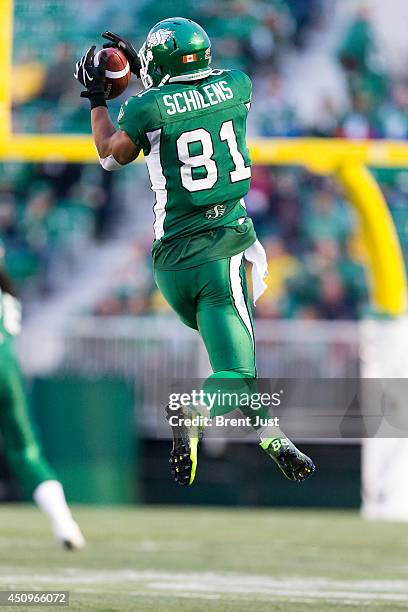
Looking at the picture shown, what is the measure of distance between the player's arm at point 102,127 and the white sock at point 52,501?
7.13 feet

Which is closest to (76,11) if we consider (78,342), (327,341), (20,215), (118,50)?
(20,215)

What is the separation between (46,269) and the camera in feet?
36.1

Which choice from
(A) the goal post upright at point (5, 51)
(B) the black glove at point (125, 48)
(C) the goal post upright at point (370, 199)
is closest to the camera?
(B) the black glove at point (125, 48)

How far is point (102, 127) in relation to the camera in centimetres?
385

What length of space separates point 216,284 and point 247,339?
0.18m

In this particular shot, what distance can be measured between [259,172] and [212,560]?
17.7 feet

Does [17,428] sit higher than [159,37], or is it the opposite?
[159,37]

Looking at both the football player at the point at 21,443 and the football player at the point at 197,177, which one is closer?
the football player at the point at 197,177

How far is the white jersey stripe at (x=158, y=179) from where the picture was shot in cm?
380

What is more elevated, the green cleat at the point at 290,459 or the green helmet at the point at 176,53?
the green helmet at the point at 176,53

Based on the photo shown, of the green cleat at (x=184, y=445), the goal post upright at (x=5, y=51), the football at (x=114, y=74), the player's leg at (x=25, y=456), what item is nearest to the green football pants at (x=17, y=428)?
the player's leg at (x=25, y=456)

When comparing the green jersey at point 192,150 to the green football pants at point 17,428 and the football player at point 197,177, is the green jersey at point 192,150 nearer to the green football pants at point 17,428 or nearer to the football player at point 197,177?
the football player at point 197,177

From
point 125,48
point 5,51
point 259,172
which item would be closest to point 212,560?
point 125,48

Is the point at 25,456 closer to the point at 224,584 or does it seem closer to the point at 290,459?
the point at 224,584
